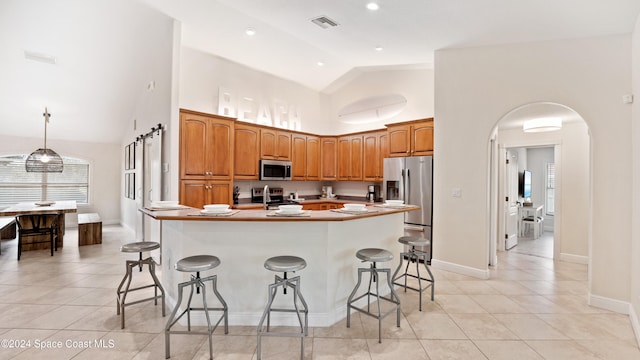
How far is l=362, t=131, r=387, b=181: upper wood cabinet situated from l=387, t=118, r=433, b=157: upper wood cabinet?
37 cm

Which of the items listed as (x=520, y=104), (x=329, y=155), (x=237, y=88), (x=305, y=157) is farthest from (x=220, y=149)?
(x=520, y=104)

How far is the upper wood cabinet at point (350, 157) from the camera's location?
629 centimetres

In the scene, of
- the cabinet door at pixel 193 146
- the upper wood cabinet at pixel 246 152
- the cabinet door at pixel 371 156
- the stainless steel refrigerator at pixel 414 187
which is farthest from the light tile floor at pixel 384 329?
the cabinet door at pixel 371 156

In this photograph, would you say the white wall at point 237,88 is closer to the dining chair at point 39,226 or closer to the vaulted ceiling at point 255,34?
the vaulted ceiling at point 255,34

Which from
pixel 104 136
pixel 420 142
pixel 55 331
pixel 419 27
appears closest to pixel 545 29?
pixel 419 27

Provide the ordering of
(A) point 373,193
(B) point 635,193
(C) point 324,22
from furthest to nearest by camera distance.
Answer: (A) point 373,193
(C) point 324,22
(B) point 635,193

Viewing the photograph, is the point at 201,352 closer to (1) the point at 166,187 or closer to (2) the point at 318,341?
(2) the point at 318,341

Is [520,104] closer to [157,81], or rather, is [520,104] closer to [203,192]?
[203,192]

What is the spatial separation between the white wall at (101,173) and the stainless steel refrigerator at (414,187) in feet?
25.5

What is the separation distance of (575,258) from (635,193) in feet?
9.12

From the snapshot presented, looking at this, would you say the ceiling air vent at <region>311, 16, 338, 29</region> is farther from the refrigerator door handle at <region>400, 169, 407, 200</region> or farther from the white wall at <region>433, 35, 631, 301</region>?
the refrigerator door handle at <region>400, 169, 407, 200</region>

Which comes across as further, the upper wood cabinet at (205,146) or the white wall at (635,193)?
the upper wood cabinet at (205,146)

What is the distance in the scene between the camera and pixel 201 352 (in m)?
2.28

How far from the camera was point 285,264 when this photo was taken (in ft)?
7.75
